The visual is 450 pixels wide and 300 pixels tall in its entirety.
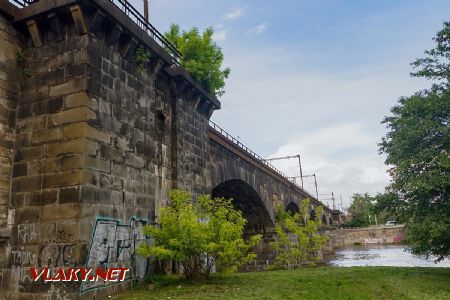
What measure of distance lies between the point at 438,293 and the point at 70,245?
1176cm

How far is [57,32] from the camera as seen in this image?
11.2 m

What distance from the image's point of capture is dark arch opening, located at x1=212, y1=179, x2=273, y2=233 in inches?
1042

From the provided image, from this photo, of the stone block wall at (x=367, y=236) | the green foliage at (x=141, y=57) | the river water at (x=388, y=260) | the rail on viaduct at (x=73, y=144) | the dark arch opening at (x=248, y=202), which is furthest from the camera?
the stone block wall at (x=367, y=236)

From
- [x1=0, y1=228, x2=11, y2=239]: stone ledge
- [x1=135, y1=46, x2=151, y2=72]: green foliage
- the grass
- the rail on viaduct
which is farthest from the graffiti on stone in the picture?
[x1=135, y1=46, x2=151, y2=72]: green foliage

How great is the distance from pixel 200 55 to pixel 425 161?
415 inches

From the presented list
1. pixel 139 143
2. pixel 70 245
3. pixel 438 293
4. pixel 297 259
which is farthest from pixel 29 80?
pixel 297 259

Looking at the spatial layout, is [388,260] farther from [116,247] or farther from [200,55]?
[116,247]

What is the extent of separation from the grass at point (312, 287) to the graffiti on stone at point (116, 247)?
28.0 inches

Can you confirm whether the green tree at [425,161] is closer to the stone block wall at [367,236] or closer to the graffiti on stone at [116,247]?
the graffiti on stone at [116,247]

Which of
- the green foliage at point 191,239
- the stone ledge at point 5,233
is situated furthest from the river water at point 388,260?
the stone ledge at point 5,233

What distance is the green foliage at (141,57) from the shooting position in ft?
42.9

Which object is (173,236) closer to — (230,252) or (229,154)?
(230,252)

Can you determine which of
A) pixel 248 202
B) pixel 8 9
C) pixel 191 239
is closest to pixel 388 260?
pixel 248 202

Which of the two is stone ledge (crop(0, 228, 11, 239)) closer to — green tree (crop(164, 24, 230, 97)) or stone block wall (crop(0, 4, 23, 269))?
stone block wall (crop(0, 4, 23, 269))
